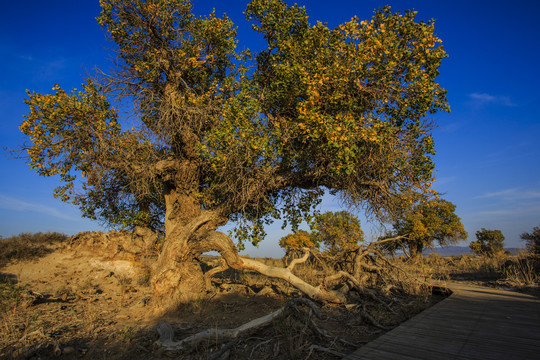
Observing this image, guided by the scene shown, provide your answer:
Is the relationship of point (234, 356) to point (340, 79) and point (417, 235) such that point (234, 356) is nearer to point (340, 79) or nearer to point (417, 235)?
point (340, 79)

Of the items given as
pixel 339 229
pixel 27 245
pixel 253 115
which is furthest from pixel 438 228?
pixel 27 245

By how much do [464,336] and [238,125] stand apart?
6.11 meters

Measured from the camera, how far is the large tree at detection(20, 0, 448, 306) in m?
7.11

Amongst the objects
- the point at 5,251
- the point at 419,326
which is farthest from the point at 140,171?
the point at 5,251

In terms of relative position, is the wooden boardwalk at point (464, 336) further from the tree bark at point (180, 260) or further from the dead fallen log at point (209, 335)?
the tree bark at point (180, 260)

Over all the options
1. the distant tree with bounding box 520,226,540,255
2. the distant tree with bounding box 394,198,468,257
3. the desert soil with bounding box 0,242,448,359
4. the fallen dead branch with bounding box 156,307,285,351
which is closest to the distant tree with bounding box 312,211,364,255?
the distant tree with bounding box 394,198,468,257

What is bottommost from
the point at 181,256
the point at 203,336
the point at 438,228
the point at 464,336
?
the point at 203,336

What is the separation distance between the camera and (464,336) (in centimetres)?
357

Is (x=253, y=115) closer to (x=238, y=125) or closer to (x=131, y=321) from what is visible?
(x=238, y=125)

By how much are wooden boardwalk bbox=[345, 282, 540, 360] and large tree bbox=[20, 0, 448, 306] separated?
276 cm

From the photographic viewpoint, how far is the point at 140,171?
8.22 metres

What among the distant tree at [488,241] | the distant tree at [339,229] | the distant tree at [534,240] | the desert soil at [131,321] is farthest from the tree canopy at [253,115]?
the distant tree at [488,241]

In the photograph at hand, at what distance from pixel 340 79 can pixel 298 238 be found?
2228 cm

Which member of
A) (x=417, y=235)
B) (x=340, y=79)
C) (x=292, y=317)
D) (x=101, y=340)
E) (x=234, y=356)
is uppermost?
(x=340, y=79)
